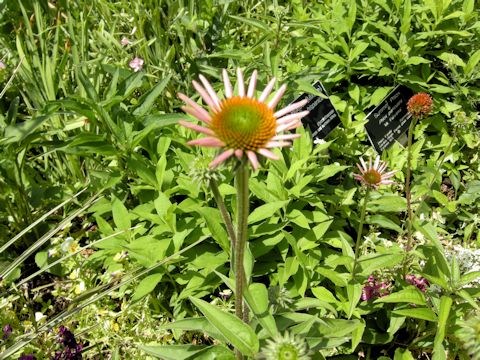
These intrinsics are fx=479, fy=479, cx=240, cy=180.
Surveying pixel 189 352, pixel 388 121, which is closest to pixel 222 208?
pixel 189 352

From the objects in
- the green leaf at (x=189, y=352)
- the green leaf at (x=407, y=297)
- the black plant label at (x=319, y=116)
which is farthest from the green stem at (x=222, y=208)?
the black plant label at (x=319, y=116)

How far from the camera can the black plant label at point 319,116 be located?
1925mm

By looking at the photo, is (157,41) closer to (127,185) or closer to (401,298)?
(127,185)

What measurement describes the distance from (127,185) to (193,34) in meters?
1.08

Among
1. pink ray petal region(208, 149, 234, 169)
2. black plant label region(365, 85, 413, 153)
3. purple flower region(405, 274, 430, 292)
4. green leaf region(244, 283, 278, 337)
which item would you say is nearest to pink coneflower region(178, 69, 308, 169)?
pink ray petal region(208, 149, 234, 169)

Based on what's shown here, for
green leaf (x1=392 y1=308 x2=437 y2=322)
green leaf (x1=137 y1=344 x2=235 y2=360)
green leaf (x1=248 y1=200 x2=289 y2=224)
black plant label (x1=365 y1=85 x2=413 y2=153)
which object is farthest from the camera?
black plant label (x1=365 y1=85 x2=413 y2=153)

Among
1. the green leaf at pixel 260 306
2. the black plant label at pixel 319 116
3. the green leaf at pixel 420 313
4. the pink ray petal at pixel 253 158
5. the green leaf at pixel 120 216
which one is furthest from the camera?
the black plant label at pixel 319 116

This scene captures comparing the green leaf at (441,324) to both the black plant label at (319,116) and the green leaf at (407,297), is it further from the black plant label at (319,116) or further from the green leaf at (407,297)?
the black plant label at (319,116)

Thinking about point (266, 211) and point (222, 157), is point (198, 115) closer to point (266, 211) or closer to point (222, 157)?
point (222, 157)

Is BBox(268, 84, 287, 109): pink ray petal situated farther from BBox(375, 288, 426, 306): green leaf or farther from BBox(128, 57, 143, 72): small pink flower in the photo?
BBox(128, 57, 143, 72): small pink flower

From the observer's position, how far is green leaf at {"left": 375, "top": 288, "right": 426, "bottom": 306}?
1.32 meters

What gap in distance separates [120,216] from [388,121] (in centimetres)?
121

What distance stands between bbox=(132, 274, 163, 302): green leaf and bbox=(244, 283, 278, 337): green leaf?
1.34ft

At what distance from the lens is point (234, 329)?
3.63 feet
